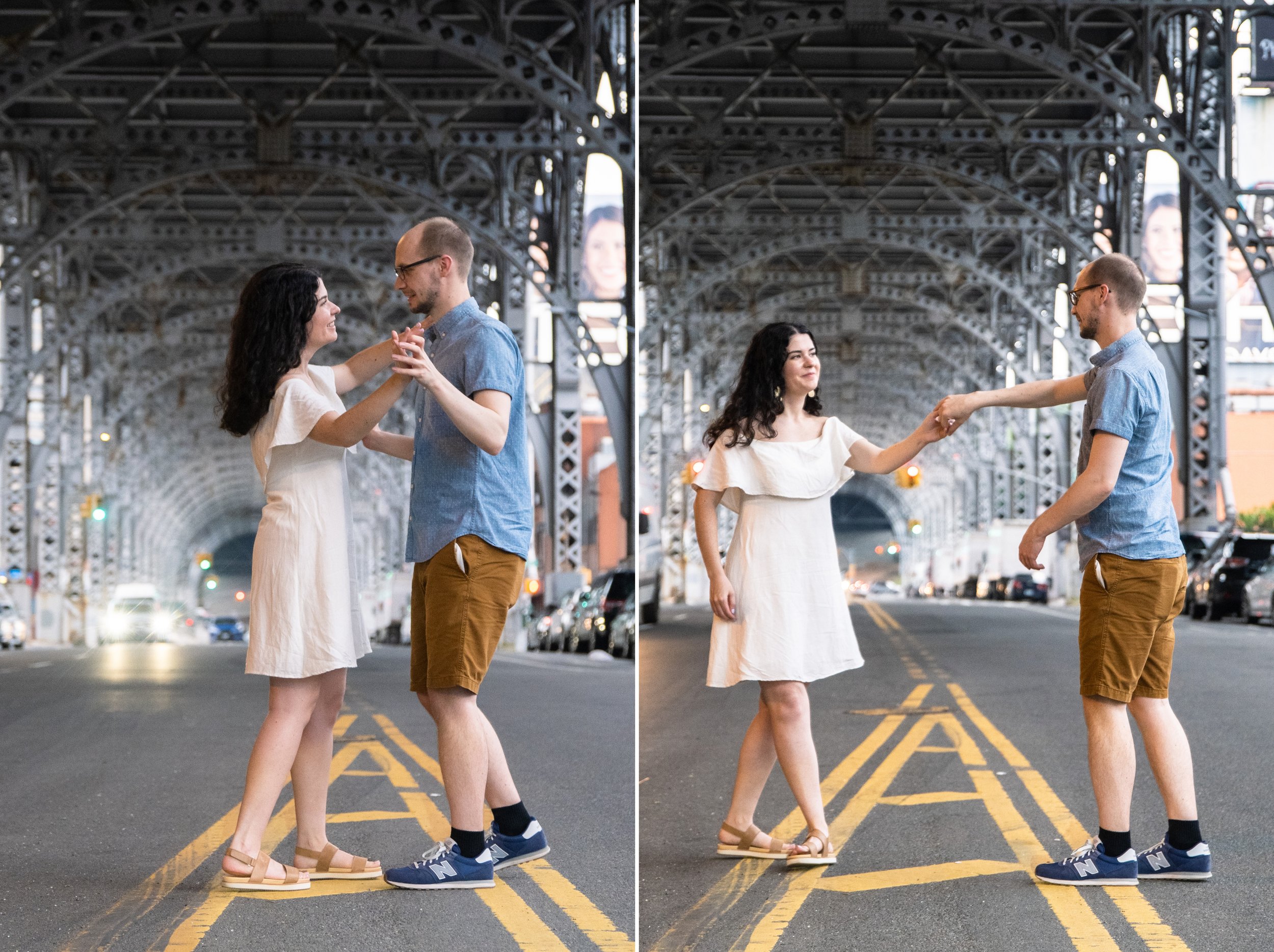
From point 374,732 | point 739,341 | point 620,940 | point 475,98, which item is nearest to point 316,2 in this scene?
point 475,98

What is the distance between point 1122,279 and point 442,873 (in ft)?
7.52

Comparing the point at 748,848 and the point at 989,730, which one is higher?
the point at 989,730

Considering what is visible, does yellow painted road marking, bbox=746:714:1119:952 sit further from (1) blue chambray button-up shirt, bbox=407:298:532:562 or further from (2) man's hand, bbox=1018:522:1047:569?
(1) blue chambray button-up shirt, bbox=407:298:532:562

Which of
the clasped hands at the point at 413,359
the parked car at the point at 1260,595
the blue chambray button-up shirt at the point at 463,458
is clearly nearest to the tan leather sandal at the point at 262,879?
the blue chambray button-up shirt at the point at 463,458

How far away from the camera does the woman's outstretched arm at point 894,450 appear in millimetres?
3918

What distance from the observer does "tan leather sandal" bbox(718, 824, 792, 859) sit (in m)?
4.15

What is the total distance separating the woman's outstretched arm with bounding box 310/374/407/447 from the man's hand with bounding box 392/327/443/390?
25mm

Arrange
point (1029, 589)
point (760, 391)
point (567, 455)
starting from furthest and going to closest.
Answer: point (567, 455)
point (1029, 589)
point (760, 391)

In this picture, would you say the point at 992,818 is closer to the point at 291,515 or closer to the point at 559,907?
the point at 559,907

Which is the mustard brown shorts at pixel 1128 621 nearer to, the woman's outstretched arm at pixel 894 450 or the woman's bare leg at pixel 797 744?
the woman's outstretched arm at pixel 894 450

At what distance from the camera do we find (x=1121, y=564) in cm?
368

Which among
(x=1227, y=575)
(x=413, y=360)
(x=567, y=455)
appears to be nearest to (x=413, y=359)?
(x=413, y=360)

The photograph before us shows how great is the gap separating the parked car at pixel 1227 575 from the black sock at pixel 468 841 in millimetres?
2025

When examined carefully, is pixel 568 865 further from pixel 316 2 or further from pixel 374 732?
pixel 316 2
